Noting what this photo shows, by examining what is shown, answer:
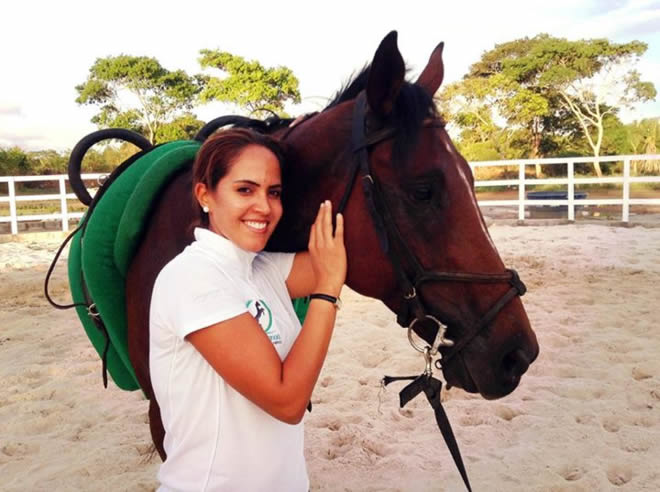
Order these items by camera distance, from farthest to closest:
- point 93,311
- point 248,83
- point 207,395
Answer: point 248,83, point 93,311, point 207,395

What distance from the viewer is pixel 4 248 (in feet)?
33.3

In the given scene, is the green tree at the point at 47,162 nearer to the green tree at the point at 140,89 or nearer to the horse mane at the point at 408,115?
the green tree at the point at 140,89

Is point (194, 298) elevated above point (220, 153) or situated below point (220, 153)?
below

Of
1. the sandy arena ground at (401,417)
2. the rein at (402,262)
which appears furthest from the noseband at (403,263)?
the sandy arena ground at (401,417)

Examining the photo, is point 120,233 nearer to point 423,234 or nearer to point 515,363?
point 423,234

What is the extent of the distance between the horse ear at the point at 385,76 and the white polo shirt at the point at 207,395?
0.54 meters

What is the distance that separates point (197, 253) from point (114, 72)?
2939 centimetres

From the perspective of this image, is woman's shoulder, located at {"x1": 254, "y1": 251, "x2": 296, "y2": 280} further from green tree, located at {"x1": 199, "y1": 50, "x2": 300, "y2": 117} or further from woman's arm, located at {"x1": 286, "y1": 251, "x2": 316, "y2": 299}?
green tree, located at {"x1": 199, "y1": 50, "x2": 300, "y2": 117}

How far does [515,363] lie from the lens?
53.9 inches

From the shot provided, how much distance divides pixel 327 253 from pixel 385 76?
484mm

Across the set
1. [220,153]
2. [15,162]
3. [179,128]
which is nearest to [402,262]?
[220,153]

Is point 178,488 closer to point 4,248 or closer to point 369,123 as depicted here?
point 369,123

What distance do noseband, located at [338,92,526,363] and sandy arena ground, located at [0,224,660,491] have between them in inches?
60.6

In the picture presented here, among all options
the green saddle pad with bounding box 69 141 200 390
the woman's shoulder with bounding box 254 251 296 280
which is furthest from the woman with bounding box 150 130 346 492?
the green saddle pad with bounding box 69 141 200 390
